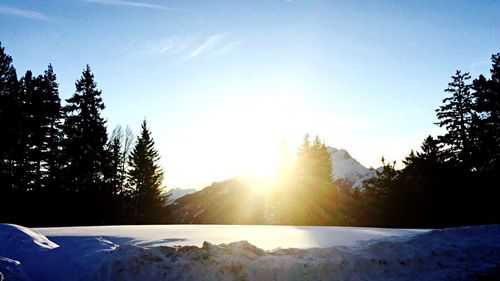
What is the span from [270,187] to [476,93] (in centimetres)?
2333

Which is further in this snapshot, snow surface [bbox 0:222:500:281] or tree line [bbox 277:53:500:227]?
tree line [bbox 277:53:500:227]

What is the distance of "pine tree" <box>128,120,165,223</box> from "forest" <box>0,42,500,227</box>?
4.0 inches

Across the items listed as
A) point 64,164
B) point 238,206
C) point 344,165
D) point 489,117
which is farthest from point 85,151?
point 344,165

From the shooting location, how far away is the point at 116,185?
32.0 meters

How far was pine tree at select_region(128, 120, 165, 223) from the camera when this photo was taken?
1227 inches

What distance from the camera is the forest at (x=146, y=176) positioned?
909 inches

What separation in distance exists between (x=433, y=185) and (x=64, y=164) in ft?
100

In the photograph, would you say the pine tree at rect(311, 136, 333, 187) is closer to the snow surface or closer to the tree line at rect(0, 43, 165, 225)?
the tree line at rect(0, 43, 165, 225)

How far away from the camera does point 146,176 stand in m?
32.3

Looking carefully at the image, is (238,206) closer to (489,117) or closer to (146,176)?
(146,176)

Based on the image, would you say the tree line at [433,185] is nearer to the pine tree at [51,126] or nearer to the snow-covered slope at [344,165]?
the pine tree at [51,126]

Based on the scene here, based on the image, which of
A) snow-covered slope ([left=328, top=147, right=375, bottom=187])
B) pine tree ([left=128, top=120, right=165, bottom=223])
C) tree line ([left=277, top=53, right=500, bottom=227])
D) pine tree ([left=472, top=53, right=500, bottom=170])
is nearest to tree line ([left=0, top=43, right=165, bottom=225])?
pine tree ([left=128, top=120, right=165, bottom=223])

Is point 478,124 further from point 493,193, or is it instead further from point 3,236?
point 3,236

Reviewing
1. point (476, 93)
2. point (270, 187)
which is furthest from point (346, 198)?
point (476, 93)
